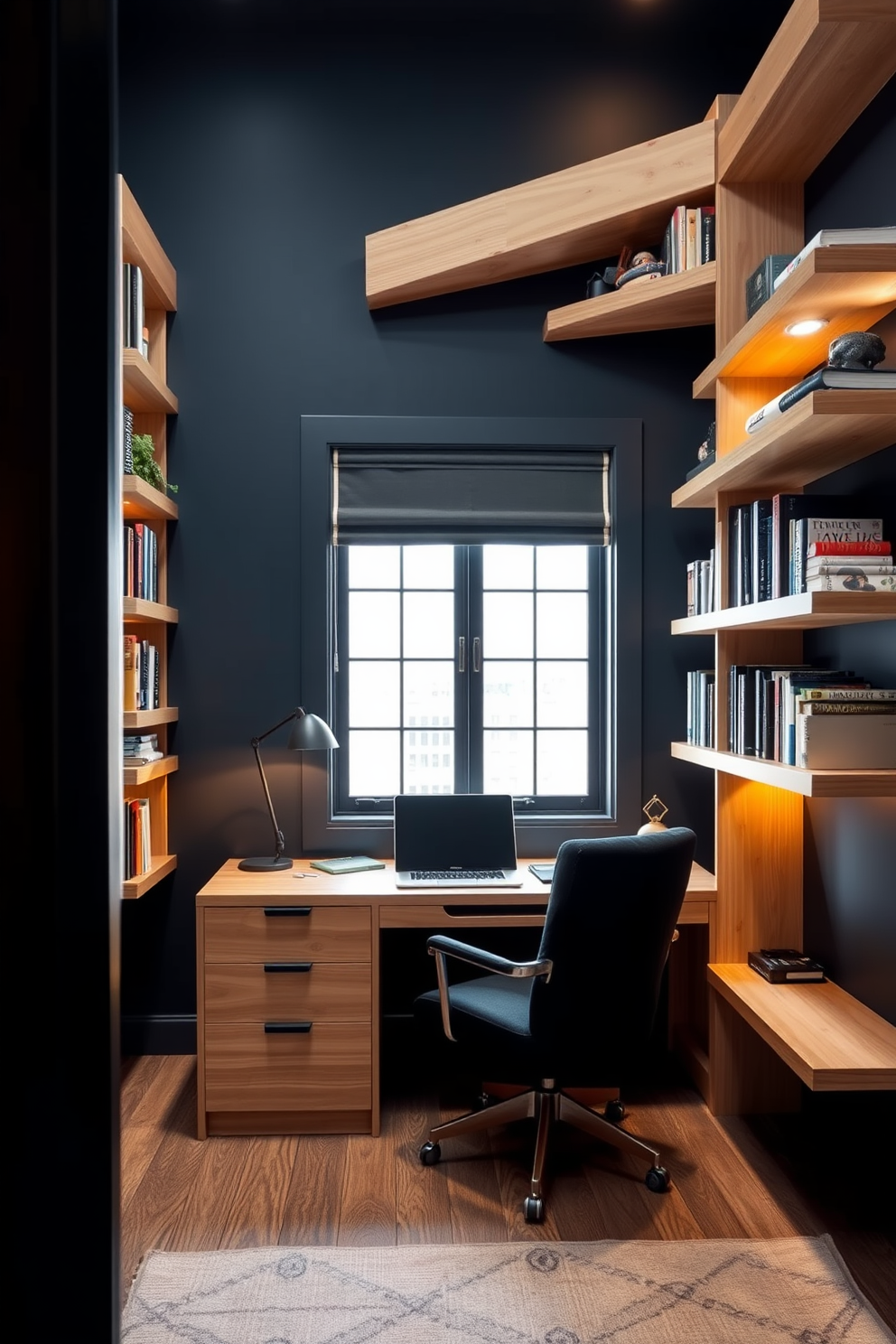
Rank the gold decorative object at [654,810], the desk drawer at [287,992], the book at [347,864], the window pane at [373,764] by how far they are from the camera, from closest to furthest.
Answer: the desk drawer at [287,992] → the book at [347,864] → the gold decorative object at [654,810] → the window pane at [373,764]

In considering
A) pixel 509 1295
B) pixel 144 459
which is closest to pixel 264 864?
pixel 144 459

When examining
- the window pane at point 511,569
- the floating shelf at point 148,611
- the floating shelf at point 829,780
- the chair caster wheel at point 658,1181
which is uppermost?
the window pane at point 511,569

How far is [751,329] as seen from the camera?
2.29 meters

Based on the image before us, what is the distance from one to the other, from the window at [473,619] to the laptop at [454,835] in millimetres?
191

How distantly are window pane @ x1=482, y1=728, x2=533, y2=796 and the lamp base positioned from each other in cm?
81

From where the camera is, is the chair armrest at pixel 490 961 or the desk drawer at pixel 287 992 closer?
the chair armrest at pixel 490 961

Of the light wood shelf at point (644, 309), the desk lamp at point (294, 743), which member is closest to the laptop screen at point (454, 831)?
the desk lamp at point (294, 743)

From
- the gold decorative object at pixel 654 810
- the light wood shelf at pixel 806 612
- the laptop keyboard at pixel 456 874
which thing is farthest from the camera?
the gold decorative object at pixel 654 810

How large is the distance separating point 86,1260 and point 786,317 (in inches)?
91.7

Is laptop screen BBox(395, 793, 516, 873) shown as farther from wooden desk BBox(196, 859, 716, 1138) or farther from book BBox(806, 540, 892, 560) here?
book BBox(806, 540, 892, 560)

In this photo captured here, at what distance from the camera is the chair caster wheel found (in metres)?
2.26

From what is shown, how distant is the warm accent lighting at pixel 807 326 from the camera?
2174 millimetres

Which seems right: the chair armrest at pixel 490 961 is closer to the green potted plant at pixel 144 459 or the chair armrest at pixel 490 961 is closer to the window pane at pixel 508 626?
the window pane at pixel 508 626

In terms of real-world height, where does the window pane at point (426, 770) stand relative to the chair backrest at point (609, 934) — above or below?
above
